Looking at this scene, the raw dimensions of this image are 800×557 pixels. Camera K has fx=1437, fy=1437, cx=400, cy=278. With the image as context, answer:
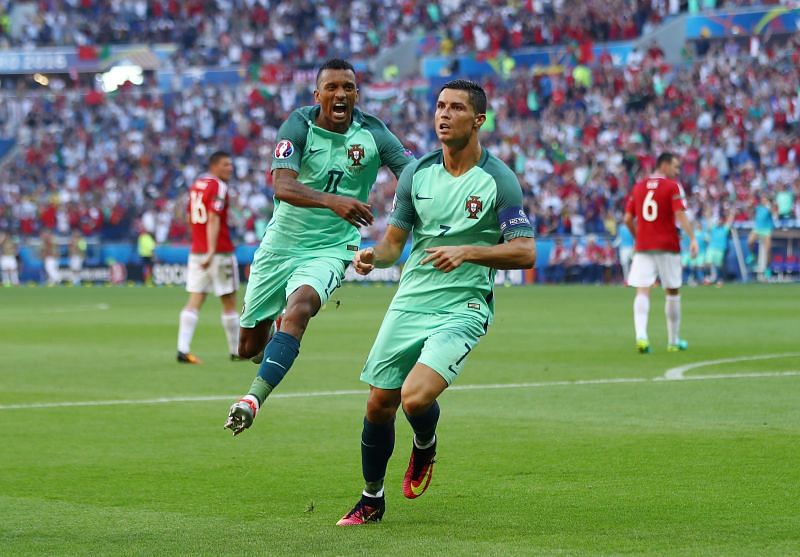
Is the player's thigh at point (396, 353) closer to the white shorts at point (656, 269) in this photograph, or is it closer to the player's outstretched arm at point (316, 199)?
the player's outstretched arm at point (316, 199)

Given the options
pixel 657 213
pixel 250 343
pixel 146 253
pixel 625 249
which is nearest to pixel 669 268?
pixel 657 213

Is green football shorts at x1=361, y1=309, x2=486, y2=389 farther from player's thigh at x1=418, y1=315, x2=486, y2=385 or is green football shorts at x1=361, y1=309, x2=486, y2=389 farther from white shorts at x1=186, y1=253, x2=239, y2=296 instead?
white shorts at x1=186, y1=253, x2=239, y2=296

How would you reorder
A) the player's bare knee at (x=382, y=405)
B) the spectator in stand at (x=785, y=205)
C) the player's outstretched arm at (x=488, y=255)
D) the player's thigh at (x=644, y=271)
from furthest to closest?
1. the spectator in stand at (x=785, y=205)
2. the player's thigh at (x=644, y=271)
3. the player's bare knee at (x=382, y=405)
4. the player's outstretched arm at (x=488, y=255)

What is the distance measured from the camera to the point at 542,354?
59.4 feet

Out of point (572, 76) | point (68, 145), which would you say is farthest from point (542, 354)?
point (68, 145)

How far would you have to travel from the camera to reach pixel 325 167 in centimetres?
1008

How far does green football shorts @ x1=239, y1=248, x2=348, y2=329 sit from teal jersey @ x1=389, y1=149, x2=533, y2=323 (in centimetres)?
220

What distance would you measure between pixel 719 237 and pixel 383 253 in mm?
32148

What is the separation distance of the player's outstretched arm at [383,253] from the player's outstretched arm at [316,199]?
1.33 metres

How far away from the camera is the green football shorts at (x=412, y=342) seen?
742cm

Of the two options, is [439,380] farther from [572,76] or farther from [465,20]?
[465,20]

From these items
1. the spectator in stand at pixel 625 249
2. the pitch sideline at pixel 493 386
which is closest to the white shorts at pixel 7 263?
the spectator in stand at pixel 625 249

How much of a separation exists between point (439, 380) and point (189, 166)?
148ft

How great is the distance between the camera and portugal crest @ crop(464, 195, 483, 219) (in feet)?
24.9
